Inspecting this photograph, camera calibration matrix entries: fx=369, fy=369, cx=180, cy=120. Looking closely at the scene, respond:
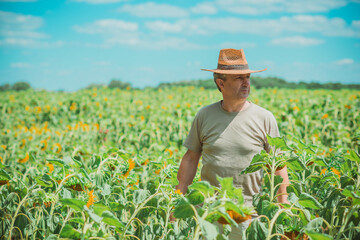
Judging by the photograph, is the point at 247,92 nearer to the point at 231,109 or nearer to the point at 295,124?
the point at 231,109

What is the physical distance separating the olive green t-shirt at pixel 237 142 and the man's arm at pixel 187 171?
13 centimetres

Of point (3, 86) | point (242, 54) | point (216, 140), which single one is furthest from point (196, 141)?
point (3, 86)

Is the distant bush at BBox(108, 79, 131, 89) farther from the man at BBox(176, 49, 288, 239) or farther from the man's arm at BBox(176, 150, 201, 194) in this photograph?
the man at BBox(176, 49, 288, 239)

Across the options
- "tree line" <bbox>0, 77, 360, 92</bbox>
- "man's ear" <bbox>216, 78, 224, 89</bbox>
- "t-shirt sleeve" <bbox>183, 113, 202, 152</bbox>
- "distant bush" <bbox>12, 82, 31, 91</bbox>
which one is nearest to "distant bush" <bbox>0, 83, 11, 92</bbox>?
"tree line" <bbox>0, 77, 360, 92</bbox>

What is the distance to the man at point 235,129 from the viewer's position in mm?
2389

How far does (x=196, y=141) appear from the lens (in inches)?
102

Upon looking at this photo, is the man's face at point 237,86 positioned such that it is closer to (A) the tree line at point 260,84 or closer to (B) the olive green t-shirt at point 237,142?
(B) the olive green t-shirt at point 237,142

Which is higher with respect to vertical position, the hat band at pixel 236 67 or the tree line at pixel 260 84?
the tree line at pixel 260 84

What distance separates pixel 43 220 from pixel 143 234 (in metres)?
0.57

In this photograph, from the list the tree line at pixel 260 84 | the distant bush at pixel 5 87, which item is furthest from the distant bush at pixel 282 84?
the distant bush at pixel 5 87

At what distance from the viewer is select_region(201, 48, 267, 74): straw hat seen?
2405 mm

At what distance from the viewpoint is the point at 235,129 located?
2416 millimetres

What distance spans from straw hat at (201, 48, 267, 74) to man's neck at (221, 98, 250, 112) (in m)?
0.20

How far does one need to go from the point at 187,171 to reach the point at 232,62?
31.9 inches
